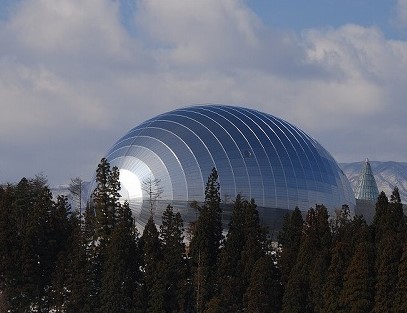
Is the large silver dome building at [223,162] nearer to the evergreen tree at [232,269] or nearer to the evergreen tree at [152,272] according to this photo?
the evergreen tree at [232,269]

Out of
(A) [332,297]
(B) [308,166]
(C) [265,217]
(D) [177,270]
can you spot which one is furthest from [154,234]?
(B) [308,166]

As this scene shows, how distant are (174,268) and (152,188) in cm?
1460

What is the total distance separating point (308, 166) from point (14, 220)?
27438mm

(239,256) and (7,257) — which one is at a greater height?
(239,256)

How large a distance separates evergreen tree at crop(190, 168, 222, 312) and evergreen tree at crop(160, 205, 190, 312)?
2.57ft

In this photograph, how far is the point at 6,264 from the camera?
5534 cm

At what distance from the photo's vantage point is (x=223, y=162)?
71375 millimetres

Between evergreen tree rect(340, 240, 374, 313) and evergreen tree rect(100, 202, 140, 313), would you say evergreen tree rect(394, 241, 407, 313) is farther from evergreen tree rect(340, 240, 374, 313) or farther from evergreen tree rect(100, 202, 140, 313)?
evergreen tree rect(100, 202, 140, 313)

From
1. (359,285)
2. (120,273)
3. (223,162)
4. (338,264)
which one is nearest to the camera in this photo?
(359,285)

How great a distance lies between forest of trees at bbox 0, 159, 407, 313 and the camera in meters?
53.3

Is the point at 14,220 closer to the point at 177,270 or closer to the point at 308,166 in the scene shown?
the point at 177,270

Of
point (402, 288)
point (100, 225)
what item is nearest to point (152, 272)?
point (100, 225)

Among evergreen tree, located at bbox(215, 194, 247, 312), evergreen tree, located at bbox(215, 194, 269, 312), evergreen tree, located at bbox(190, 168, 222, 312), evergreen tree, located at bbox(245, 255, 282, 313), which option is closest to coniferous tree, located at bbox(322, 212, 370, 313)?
evergreen tree, located at bbox(245, 255, 282, 313)

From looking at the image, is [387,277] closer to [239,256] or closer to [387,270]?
[387,270]
